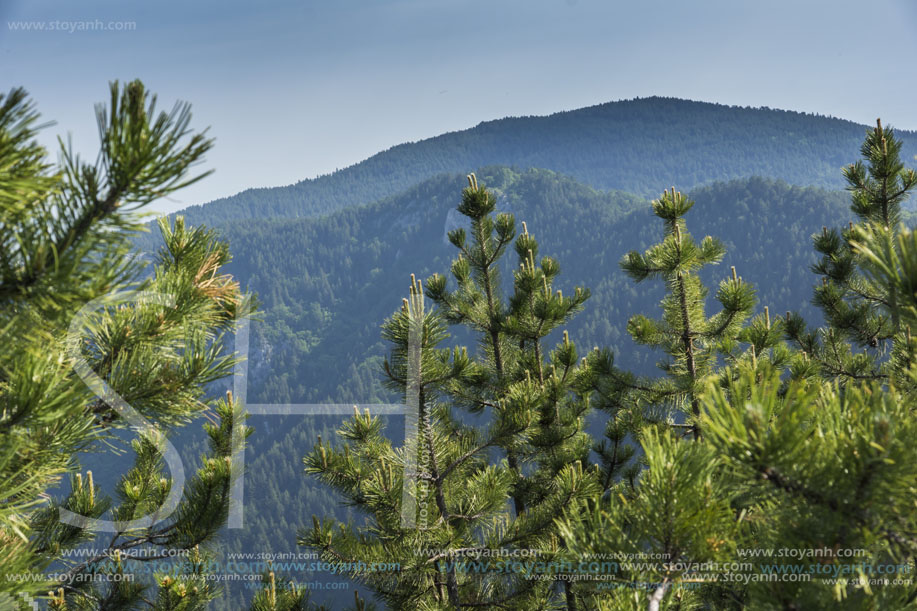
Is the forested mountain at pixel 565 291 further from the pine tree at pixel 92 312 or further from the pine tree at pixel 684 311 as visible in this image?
the pine tree at pixel 92 312

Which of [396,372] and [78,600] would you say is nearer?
[78,600]

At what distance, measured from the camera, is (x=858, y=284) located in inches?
289

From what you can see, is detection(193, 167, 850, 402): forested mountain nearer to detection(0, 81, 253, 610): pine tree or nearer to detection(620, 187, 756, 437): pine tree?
detection(620, 187, 756, 437): pine tree

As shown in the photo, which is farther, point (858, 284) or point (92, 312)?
point (858, 284)

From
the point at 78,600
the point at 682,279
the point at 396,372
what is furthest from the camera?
the point at 682,279

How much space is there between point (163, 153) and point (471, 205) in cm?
686

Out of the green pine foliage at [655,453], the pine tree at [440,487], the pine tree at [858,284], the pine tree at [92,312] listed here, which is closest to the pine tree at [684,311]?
the green pine foliage at [655,453]

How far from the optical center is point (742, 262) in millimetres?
130875

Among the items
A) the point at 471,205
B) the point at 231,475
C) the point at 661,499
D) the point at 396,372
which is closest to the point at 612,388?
the point at 471,205

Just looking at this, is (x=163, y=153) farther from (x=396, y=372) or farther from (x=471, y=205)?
(x=471, y=205)

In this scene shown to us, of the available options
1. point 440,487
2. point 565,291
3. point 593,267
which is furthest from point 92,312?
point 593,267

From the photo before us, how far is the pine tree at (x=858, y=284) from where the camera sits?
6610 millimetres

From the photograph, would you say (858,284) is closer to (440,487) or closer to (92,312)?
(440,487)

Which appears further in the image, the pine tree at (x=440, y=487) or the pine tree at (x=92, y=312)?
the pine tree at (x=440, y=487)
